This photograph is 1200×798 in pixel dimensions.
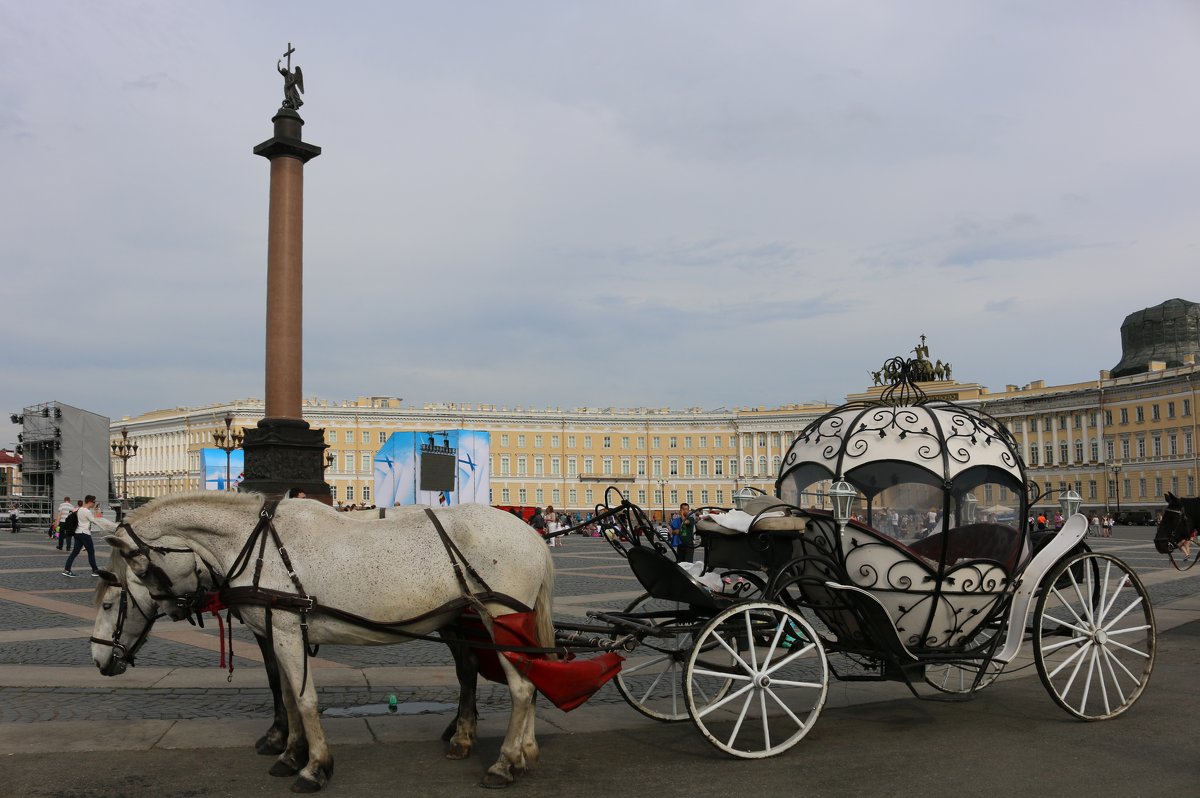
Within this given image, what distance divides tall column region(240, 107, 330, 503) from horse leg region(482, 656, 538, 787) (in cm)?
1929

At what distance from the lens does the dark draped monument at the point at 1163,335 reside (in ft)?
349

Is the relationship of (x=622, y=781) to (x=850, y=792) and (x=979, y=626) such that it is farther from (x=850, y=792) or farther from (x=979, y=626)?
(x=979, y=626)

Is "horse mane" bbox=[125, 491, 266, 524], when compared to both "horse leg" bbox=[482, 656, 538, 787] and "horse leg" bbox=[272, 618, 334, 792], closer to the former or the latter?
"horse leg" bbox=[272, 618, 334, 792]

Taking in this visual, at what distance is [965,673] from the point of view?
911 cm

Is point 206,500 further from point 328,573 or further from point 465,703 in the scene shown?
point 465,703

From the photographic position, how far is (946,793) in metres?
5.47

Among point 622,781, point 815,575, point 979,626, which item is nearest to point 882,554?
point 815,575

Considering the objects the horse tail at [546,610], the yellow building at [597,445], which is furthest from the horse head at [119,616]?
the yellow building at [597,445]

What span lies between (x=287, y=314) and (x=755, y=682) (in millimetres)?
21360

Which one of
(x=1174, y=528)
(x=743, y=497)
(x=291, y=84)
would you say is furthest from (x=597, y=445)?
(x=743, y=497)

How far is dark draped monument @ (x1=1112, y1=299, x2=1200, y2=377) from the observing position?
106 meters

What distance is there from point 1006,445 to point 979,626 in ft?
4.27

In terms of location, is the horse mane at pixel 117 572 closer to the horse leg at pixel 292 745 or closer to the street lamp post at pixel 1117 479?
the horse leg at pixel 292 745

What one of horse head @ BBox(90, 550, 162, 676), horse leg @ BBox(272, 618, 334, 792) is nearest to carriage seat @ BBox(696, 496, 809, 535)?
horse leg @ BBox(272, 618, 334, 792)
